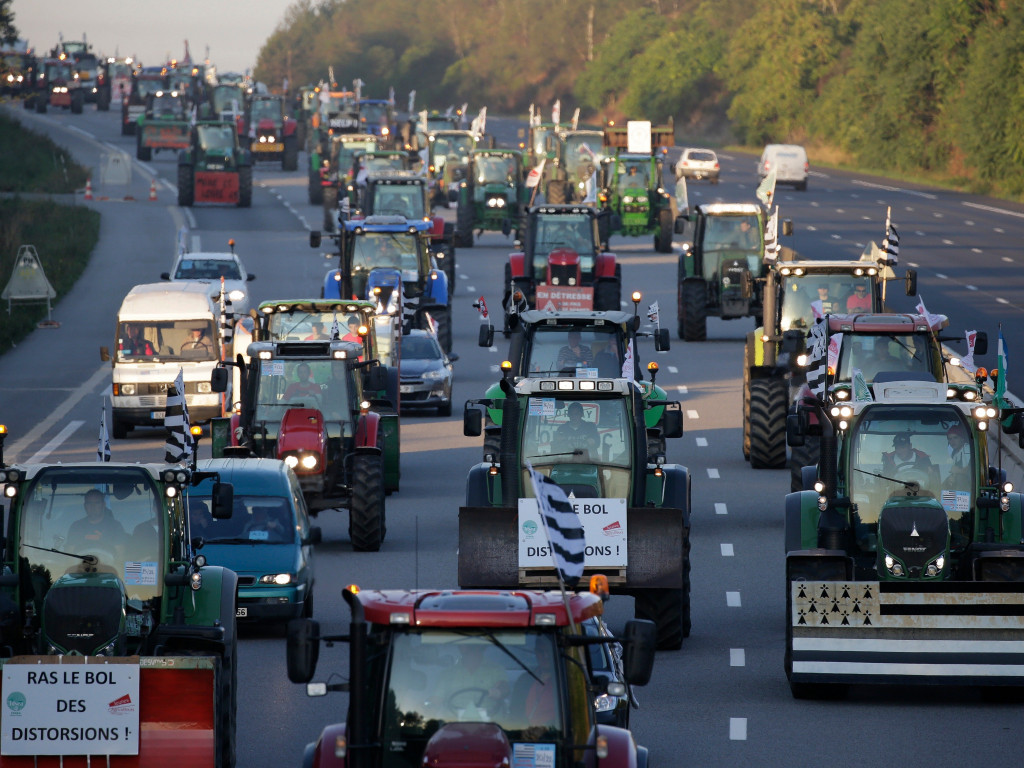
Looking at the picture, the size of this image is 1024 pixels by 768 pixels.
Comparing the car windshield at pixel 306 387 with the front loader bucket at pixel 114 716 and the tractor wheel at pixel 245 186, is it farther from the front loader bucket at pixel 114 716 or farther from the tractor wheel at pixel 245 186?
the tractor wheel at pixel 245 186

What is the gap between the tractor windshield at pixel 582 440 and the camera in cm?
1844

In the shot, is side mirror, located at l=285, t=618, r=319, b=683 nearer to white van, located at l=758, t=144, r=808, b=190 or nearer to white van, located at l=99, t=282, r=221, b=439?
white van, located at l=99, t=282, r=221, b=439

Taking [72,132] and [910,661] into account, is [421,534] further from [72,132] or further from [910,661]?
[72,132]

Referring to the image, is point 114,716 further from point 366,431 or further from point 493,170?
point 493,170

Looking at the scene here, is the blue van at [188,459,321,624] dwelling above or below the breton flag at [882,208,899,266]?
below

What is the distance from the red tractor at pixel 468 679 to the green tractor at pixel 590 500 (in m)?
7.25

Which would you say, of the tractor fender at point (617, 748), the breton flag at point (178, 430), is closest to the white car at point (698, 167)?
the breton flag at point (178, 430)

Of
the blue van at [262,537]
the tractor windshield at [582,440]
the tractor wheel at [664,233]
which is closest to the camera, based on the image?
the blue van at [262,537]

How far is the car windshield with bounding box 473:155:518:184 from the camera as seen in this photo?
58219 millimetres

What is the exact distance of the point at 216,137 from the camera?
66375 millimetres

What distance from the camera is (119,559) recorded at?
13352mm

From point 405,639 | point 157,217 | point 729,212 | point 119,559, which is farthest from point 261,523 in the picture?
point 157,217

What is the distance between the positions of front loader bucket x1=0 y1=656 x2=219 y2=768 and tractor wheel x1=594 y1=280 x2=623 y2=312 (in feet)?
94.2

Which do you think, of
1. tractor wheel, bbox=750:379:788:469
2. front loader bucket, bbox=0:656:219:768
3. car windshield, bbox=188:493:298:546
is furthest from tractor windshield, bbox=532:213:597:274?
front loader bucket, bbox=0:656:219:768
